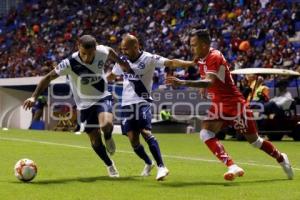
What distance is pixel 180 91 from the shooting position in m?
27.8

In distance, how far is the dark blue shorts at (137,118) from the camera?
33.1 feet

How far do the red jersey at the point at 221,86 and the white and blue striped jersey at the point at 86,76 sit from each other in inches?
61.6

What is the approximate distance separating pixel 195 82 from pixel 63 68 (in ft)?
7.13

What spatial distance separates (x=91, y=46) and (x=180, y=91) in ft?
59.7

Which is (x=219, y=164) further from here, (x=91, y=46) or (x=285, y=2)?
(x=285, y=2)

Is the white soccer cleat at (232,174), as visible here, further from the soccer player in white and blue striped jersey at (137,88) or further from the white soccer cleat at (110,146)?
the white soccer cleat at (110,146)

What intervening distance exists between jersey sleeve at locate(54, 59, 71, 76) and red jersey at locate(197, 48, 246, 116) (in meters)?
1.94

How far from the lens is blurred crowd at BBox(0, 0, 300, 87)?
29.2 metres

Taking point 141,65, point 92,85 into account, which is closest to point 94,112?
point 92,85

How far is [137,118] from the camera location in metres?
10.1

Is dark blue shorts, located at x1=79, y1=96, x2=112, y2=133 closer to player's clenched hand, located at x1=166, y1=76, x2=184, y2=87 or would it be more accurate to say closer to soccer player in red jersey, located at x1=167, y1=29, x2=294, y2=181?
soccer player in red jersey, located at x1=167, y1=29, x2=294, y2=181

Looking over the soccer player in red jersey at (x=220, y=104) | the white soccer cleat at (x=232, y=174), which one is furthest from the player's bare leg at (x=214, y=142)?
the white soccer cleat at (x=232, y=174)

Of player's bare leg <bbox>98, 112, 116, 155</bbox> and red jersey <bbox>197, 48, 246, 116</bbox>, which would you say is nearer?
red jersey <bbox>197, 48, 246, 116</bbox>

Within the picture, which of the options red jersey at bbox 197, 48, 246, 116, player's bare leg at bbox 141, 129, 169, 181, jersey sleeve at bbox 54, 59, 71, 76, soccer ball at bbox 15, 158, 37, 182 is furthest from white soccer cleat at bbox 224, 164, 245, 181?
jersey sleeve at bbox 54, 59, 71, 76
